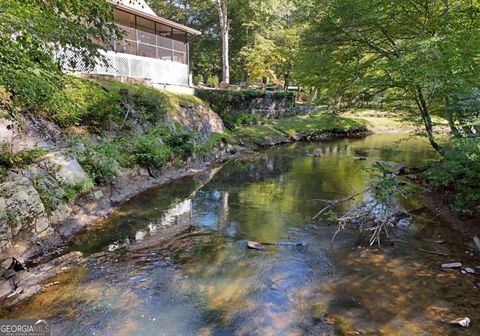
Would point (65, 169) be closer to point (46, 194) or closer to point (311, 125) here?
point (46, 194)

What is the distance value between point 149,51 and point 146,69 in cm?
150

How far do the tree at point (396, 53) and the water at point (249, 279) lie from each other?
3.41 m

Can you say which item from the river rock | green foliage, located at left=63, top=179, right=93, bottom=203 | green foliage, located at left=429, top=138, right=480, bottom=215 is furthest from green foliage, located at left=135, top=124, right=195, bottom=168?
green foliage, located at left=429, top=138, right=480, bottom=215

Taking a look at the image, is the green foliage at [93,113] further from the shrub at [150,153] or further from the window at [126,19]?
the window at [126,19]

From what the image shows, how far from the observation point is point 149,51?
2034 cm

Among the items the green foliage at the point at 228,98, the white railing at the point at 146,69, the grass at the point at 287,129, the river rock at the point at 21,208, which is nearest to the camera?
the river rock at the point at 21,208

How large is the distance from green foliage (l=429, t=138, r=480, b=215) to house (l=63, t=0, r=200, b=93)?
14.3m

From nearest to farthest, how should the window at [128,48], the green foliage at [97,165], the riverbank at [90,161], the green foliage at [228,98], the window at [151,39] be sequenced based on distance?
the riverbank at [90,161] < the green foliage at [97,165] < the window at [128,48] < the window at [151,39] < the green foliage at [228,98]

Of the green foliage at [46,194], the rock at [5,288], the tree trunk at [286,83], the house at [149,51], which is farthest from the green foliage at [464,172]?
the tree trunk at [286,83]

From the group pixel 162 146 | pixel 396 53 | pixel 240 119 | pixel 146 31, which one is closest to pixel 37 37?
pixel 162 146

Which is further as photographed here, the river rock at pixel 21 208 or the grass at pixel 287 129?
the grass at pixel 287 129

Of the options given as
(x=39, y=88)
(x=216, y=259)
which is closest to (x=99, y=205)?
(x=216, y=259)

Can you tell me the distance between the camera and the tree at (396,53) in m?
9.06

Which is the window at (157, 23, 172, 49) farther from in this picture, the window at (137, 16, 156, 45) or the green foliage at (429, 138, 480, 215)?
the green foliage at (429, 138, 480, 215)
